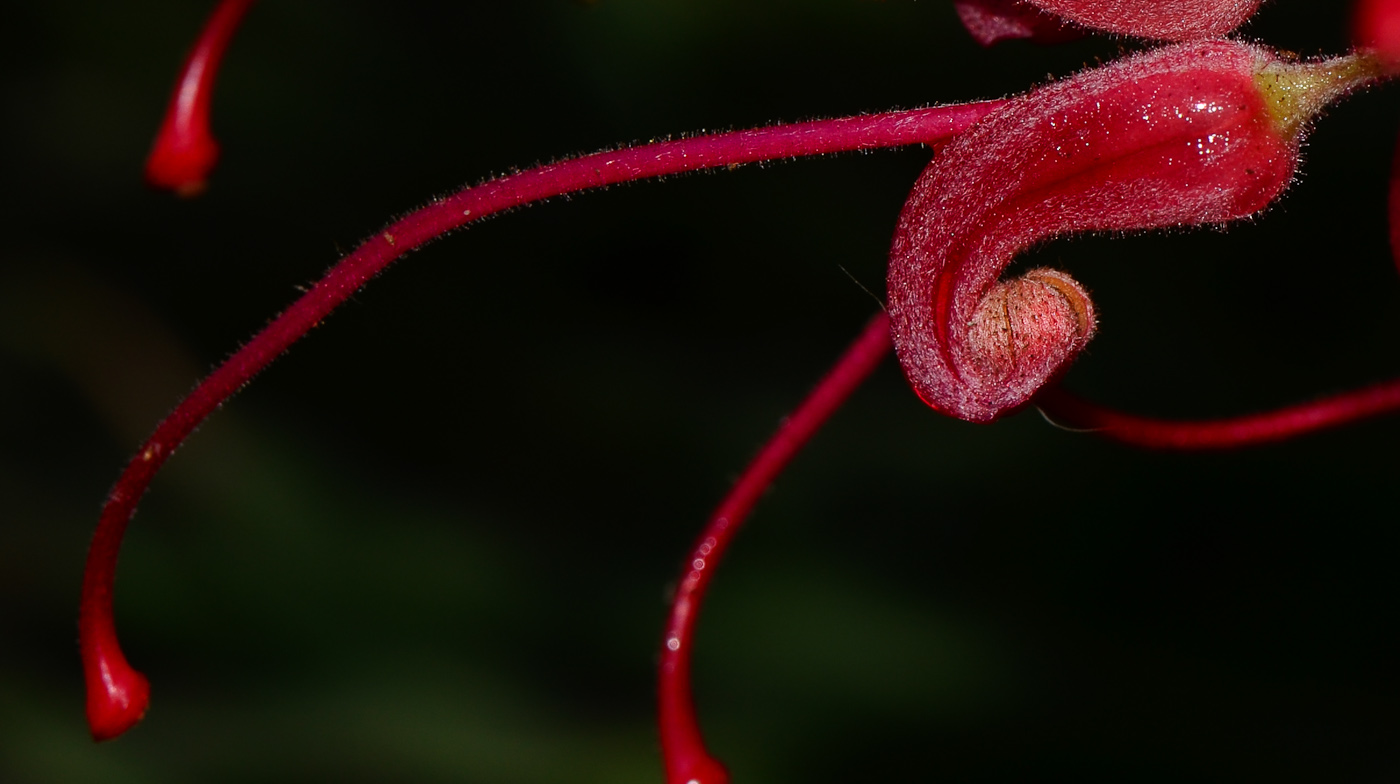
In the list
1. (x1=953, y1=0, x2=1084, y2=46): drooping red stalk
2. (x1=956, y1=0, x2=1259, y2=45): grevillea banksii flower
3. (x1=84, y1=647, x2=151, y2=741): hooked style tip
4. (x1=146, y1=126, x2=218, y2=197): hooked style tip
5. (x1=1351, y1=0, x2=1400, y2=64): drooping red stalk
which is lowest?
(x1=84, y1=647, x2=151, y2=741): hooked style tip

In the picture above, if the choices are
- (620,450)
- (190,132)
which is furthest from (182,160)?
(620,450)

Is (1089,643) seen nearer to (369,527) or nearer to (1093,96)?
(369,527)

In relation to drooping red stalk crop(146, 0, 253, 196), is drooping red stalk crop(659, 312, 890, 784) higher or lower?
lower

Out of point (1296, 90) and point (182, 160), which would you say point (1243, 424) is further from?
point (182, 160)

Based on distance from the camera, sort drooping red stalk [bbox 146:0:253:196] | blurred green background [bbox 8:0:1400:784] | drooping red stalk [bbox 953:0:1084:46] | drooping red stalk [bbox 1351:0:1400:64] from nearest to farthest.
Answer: drooping red stalk [bbox 1351:0:1400:64] < drooping red stalk [bbox 953:0:1084:46] < drooping red stalk [bbox 146:0:253:196] < blurred green background [bbox 8:0:1400:784]

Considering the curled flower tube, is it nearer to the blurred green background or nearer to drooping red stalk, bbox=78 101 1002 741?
drooping red stalk, bbox=78 101 1002 741

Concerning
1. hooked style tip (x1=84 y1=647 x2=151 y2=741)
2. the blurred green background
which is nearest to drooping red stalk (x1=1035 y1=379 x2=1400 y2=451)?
hooked style tip (x1=84 y1=647 x2=151 y2=741)

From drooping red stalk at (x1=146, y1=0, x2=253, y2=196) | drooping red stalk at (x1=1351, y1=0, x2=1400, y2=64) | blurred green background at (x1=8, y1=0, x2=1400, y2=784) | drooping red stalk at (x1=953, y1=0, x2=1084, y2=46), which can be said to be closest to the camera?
drooping red stalk at (x1=1351, y1=0, x2=1400, y2=64)

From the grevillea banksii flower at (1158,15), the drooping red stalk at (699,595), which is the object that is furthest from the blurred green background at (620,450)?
the grevillea banksii flower at (1158,15)
